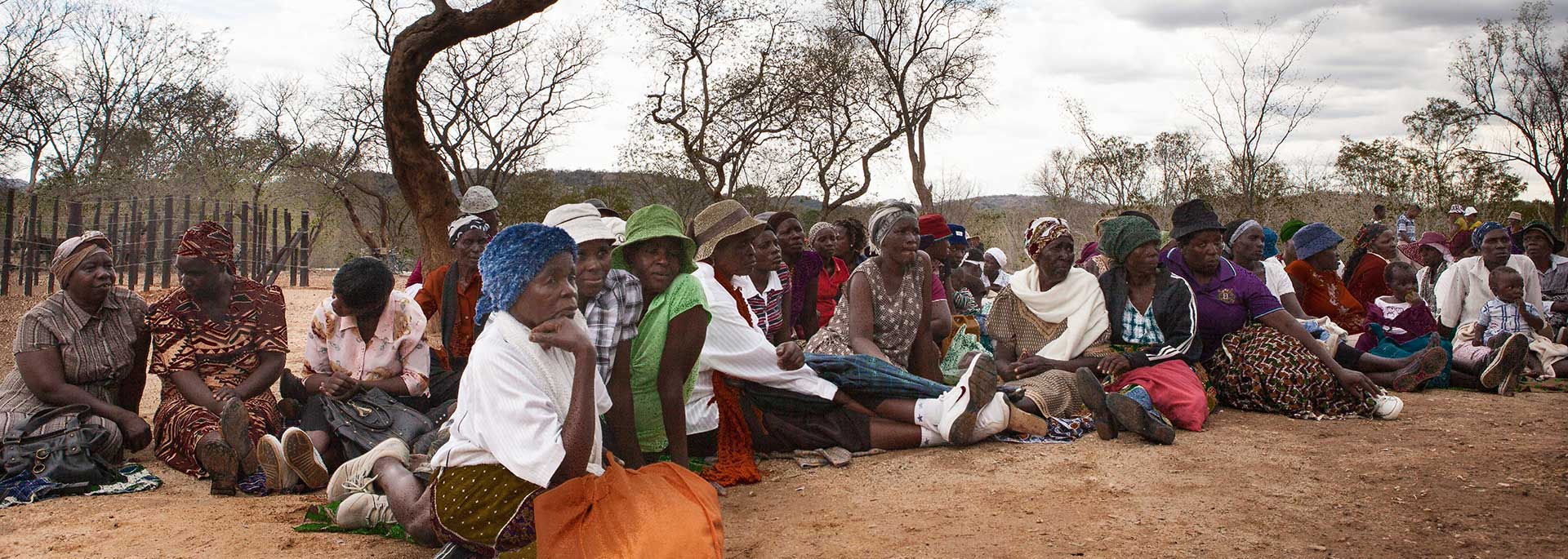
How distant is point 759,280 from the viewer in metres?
6.00

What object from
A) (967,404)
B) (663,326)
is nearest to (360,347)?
(663,326)

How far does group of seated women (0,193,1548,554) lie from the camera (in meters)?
2.91

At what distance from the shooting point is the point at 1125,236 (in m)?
5.39

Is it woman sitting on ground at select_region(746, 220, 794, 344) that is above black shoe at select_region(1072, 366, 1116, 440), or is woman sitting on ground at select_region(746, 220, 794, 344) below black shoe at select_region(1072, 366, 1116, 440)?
above

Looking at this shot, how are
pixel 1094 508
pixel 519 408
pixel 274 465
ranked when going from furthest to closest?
pixel 274 465 → pixel 1094 508 → pixel 519 408

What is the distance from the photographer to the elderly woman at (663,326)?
384 cm

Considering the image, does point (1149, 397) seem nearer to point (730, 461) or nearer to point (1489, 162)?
point (730, 461)

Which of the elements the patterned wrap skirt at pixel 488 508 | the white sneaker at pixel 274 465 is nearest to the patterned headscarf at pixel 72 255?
the white sneaker at pixel 274 465

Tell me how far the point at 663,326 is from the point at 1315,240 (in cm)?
528

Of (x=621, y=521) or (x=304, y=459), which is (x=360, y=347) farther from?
(x=621, y=521)

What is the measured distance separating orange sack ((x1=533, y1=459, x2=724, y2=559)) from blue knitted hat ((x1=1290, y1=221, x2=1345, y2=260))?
573 cm

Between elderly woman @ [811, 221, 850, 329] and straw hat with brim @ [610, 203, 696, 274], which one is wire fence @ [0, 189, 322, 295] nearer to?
elderly woman @ [811, 221, 850, 329]

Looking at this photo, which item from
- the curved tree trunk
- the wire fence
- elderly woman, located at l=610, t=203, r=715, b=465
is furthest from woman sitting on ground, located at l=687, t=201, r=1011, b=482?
the wire fence

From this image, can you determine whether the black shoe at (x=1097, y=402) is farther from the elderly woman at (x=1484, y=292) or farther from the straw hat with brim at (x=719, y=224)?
the elderly woman at (x=1484, y=292)
